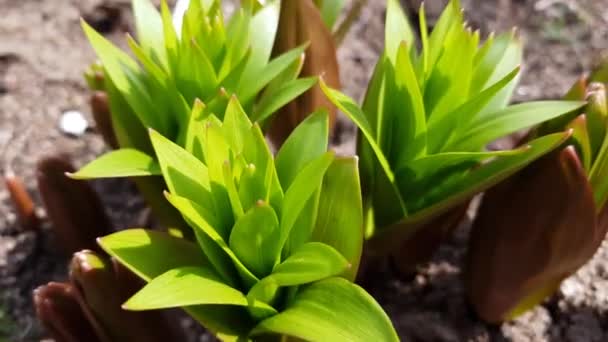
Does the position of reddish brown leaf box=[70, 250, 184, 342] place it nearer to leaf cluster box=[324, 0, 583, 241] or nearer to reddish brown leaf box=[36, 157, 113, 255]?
reddish brown leaf box=[36, 157, 113, 255]

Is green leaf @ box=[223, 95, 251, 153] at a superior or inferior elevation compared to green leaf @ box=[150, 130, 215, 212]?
superior

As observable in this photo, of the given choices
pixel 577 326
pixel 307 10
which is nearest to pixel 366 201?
pixel 307 10

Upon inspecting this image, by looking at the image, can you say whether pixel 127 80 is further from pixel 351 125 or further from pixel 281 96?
pixel 351 125

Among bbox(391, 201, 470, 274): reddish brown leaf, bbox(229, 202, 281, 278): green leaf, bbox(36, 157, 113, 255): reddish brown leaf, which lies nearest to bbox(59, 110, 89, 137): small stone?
bbox(36, 157, 113, 255): reddish brown leaf

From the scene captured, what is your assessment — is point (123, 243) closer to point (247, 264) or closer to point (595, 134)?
point (247, 264)

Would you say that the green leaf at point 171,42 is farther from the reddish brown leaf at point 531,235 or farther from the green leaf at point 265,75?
the reddish brown leaf at point 531,235
